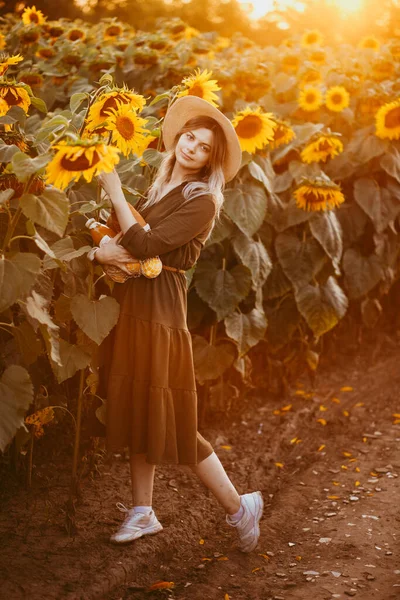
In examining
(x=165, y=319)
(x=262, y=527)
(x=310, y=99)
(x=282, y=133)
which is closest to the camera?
(x=165, y=319)

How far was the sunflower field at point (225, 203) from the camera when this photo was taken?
2.49m

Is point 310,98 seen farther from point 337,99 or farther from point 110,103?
point 110,103

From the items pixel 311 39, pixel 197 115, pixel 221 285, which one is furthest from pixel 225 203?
pixel 311 39

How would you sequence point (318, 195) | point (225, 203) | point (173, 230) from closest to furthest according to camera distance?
point (173, 230) → point (225, 203) → point (318, 195)

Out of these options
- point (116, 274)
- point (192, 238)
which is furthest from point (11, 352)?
point (192, 238)

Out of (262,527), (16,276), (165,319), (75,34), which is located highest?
(75,34)

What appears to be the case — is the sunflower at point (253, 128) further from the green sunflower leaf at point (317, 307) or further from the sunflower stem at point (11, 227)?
the sunflower stem at point (11, 227)

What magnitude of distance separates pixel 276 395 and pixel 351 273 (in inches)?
33.4

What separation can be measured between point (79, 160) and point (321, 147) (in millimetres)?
2113

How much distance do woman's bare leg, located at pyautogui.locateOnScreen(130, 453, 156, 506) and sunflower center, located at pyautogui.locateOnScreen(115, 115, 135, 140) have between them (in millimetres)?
1156

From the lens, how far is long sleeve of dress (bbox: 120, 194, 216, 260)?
2.70 m

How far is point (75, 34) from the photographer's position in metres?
5.52

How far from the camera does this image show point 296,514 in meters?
3.48

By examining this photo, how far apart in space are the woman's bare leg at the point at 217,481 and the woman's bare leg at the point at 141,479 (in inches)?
6.6
